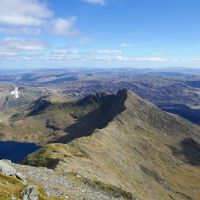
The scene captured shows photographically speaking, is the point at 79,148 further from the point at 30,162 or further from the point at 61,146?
the point at 30,162

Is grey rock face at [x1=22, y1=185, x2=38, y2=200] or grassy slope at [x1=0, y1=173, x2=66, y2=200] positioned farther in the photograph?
grey rock face at [x1=22, y1=185, x2=38, y2=200]

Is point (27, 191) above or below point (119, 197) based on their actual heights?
above

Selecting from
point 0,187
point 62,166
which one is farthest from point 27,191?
point 62,166

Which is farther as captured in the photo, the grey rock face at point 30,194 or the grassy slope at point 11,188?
the grey rock face at point 30,194

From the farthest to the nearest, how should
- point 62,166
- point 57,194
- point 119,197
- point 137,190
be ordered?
point 137,190 → point 62,166 → point 119,197 → point 57,194

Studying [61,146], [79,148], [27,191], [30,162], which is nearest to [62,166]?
[30,162]

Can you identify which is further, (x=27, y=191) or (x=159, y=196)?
(x=159, y=196)

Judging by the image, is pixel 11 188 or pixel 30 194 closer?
pixel 30 194

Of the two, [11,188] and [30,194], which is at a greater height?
[11,188]

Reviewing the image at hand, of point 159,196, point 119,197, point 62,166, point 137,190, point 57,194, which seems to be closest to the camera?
point 57,194

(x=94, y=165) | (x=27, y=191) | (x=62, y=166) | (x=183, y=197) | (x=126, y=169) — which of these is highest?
(x=27, y=191)
